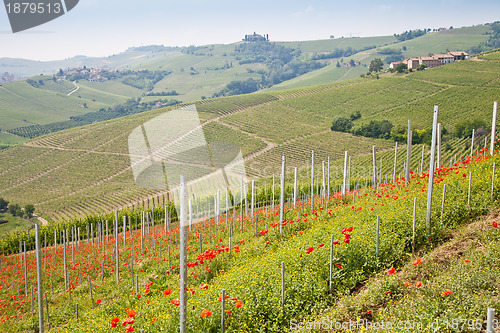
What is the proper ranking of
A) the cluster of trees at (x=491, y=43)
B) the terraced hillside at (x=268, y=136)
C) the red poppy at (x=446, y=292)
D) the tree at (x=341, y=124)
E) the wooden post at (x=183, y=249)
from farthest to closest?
the cluster of trees at (x=491, y=43) → the tree at (x=341, y=124) → the terraced hillside at (x=268, y=136) → the red poppy at (x=446, y=292) → the wooden post at (x=183, y=249)

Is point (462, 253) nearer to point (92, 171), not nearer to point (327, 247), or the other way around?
point (327, 247)

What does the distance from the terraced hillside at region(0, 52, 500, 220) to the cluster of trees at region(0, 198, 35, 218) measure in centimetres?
159

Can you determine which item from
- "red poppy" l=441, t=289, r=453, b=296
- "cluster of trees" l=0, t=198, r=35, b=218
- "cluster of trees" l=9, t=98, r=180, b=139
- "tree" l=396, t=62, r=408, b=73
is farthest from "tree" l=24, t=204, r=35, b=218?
"tree" l=396, t=62, r=408, b=73

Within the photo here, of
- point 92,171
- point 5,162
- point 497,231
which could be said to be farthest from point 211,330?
point 5,162

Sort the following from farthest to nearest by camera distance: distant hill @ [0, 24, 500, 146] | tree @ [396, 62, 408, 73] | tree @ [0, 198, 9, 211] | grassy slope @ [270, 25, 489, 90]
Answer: grassy slope @ [270, 25, 489, 90] → distant hill @ [0, 24, 500, 146] → tree @ [396, 62, 408, 73] → tree @ [0, 198, 9, 211]

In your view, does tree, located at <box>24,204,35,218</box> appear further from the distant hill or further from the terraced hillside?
the distant hill

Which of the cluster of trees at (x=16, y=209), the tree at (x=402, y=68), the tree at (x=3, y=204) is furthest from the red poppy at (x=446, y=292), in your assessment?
the tree at (x=402, y=68)

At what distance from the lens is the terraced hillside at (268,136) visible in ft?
161

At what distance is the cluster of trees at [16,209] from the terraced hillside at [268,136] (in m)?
1.59

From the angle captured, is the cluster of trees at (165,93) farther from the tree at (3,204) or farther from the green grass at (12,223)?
the green grass at (12,223)

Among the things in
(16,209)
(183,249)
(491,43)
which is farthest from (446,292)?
(491,43)

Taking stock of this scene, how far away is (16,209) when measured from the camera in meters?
46.2

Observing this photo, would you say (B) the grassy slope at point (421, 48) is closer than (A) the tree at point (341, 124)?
No

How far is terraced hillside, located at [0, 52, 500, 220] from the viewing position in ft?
161
